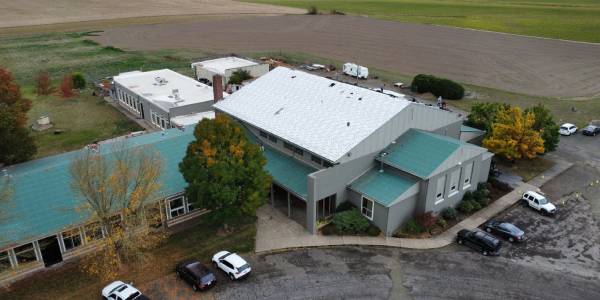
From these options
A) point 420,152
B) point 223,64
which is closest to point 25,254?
point 420,152

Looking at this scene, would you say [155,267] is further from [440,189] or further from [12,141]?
[440,189]

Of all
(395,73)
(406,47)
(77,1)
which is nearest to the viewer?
(395,73)

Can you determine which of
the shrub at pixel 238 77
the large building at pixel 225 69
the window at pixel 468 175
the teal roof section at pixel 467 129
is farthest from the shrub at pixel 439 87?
the window at pixel 468 175

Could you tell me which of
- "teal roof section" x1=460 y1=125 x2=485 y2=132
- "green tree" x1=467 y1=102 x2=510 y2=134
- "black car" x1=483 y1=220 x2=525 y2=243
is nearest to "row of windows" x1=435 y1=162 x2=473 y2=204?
"black car" x1=483 y1=220 x2=525 y2=243

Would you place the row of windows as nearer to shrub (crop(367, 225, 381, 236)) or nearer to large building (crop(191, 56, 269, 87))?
shrub (crop(367, 225, 381, 236))

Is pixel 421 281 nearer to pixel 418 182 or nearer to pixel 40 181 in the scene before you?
pixel 418 182

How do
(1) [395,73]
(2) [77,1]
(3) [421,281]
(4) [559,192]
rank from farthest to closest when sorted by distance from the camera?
(2) [77,1]
(1) [395,73]
(4) [559,192]
(3) [421,281]

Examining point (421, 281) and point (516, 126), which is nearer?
point (421, 281)

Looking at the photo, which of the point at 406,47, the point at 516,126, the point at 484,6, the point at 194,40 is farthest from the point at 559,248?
the point at 484,6
